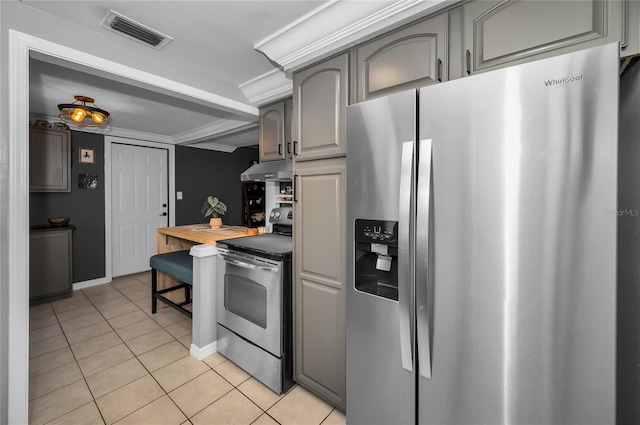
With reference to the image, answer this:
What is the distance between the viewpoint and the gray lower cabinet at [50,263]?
3434 mm

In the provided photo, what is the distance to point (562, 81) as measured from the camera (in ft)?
2.77

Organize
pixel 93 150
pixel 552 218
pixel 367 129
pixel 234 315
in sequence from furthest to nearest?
pixel 93 150 → pixel 234 315 → pixel 367 129 → pixel 552 218

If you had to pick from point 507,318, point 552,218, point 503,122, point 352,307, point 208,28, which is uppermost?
point 208,28

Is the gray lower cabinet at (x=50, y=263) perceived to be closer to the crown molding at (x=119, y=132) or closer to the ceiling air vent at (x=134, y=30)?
the crown molding at (x=119, y=132)

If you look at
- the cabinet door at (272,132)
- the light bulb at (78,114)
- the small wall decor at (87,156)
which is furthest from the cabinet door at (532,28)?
the small wall decor at (87,156)

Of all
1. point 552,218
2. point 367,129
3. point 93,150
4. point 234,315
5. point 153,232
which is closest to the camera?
point 552,218

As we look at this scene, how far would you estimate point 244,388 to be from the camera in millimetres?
1990

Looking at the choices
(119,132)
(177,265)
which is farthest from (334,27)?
(119,132)

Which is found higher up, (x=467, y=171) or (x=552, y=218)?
(x=467, y=171)

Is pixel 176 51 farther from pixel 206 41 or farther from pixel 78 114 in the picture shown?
pixel 78 114

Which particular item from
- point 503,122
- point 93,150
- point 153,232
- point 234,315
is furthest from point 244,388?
point 93,150

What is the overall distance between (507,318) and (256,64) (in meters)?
2.26

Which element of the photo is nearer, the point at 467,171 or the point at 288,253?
the point at 467,171

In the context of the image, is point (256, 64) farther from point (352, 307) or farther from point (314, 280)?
point (352, 307)
